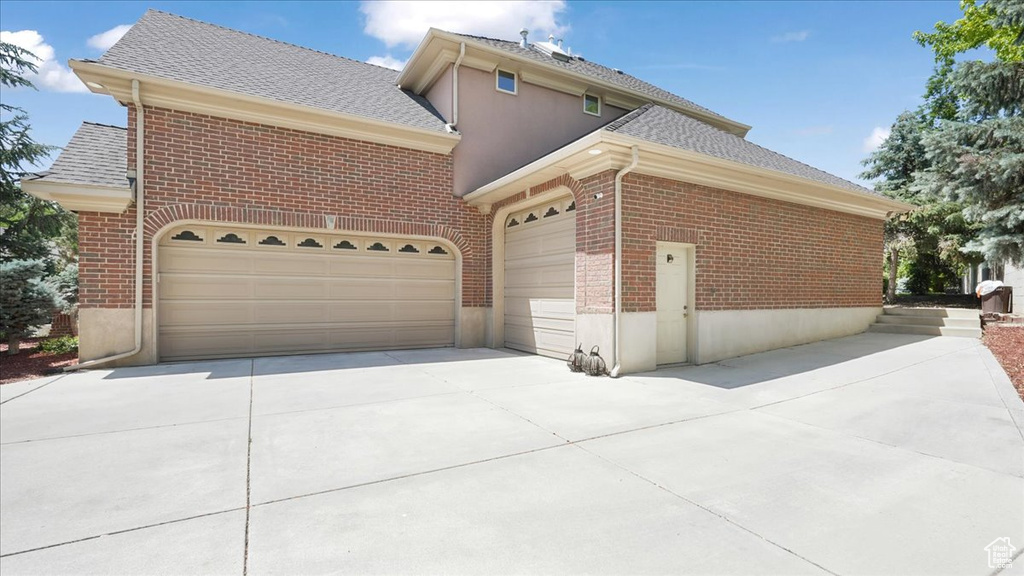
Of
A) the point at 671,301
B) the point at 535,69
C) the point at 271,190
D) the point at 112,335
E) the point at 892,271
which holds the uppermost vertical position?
the point at 535,69

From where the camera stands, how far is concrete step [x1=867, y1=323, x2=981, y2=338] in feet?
31.4

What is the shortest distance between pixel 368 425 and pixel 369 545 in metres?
2.06

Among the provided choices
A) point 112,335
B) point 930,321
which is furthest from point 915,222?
point 112,335

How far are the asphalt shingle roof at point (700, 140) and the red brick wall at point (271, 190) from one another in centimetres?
402

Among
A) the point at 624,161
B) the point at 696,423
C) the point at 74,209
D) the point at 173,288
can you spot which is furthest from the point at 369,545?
the point at 74,209

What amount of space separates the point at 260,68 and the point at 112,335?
5.76 m

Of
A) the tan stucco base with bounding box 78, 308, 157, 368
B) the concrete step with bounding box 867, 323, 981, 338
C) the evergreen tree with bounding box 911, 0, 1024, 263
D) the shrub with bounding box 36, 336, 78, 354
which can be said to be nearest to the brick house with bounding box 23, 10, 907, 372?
the tan stucco base with bounding box 78, 308, 157, 368

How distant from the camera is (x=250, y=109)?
26.0ft

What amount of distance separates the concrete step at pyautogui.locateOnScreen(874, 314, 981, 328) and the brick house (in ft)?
1.36

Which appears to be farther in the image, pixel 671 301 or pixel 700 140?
pixel 700 140

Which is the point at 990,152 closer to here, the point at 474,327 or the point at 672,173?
the point at 672,173

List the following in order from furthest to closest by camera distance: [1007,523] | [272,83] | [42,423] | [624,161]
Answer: [272,83], [624,161], [42,423], [1007,523]

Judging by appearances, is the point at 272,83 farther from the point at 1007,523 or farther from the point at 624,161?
the point at 1007,523

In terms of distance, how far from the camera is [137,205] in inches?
288
